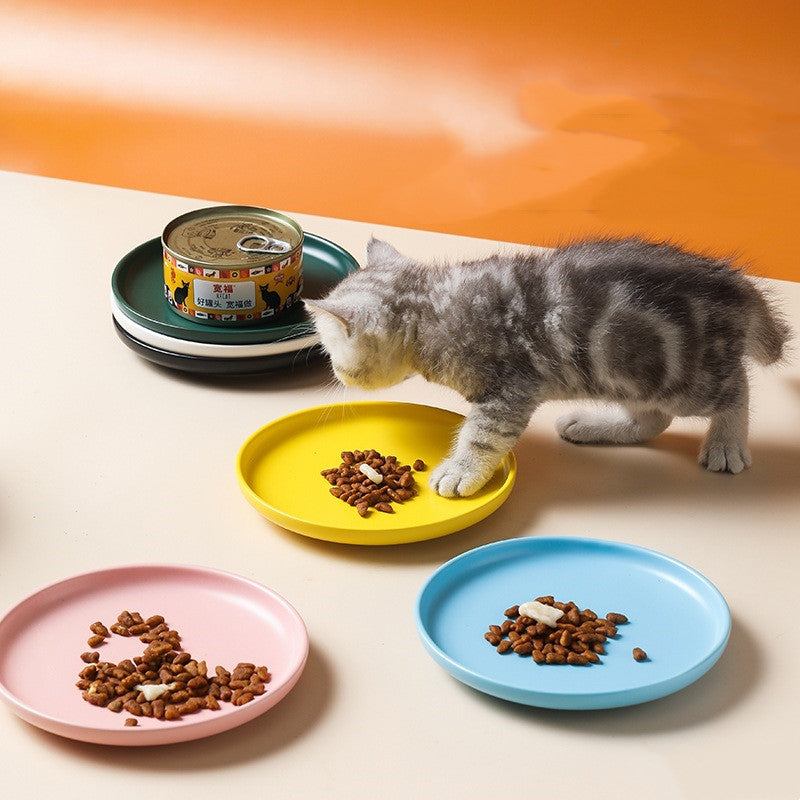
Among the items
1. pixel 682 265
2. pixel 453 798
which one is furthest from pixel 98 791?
pixel 682 265

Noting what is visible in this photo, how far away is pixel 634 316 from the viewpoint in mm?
1584

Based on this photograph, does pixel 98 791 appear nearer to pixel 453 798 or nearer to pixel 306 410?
pixel 453 798

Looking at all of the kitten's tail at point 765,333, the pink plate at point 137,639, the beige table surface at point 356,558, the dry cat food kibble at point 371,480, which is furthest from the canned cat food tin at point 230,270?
the kitten's tail at point 765,333

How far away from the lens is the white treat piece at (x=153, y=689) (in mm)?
1202

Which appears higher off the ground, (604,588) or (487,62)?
(487,62)

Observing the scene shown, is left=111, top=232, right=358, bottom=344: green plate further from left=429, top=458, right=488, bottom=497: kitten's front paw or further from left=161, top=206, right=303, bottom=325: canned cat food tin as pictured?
left=429, top=458, right=488, bottom=497: kitten's front paw

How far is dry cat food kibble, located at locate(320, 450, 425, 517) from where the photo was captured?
5.18 ft

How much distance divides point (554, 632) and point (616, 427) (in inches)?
21.1

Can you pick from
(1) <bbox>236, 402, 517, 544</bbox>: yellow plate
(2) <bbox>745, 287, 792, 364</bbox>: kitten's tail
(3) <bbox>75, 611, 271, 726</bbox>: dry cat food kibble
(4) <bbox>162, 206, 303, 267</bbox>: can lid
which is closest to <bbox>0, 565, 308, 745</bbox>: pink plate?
(3) <bbox>75, 611, 271, 726</bbox>: dry cat food kibble

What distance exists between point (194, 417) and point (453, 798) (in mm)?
840

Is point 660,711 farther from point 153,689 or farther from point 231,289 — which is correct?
point 231,289

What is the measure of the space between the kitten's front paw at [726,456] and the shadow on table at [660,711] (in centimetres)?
45

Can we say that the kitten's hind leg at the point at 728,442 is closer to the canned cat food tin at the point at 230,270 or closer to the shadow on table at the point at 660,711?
the shadow on table at the point at 660,711

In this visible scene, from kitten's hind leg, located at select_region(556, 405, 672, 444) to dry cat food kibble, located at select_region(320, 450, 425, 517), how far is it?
258mm
